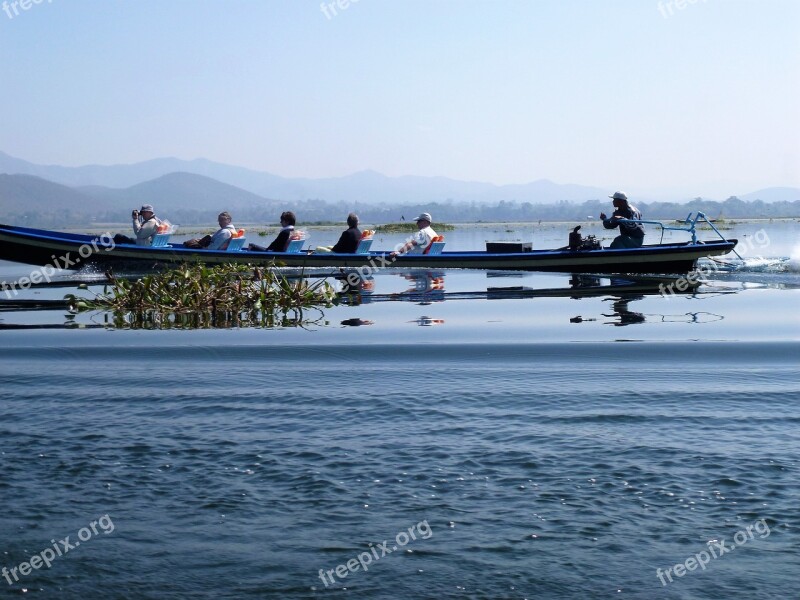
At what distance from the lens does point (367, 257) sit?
27.3m

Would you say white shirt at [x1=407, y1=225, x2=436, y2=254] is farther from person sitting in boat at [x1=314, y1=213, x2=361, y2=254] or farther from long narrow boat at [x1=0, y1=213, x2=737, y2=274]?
person sitting in boat at [x1=314, y1=213, x2=361, y2=254]

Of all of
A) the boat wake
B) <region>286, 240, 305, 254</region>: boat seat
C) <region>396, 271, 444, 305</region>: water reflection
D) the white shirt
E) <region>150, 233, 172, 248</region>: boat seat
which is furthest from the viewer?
the boat wake

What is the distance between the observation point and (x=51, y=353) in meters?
16.0

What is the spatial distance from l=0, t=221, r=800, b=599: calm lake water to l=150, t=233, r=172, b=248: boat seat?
37.9 feet

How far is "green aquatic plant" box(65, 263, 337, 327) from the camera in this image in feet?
65.8

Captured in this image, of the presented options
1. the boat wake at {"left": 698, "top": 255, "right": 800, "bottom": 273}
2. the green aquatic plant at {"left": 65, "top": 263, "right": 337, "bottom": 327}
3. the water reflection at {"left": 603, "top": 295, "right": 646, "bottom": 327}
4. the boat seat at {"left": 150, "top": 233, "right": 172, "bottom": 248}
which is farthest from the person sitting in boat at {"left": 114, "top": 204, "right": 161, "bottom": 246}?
the boat wake at {"left": 698, "top": 255, "right": 800, "bottom": 273}

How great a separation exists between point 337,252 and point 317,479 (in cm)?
1902

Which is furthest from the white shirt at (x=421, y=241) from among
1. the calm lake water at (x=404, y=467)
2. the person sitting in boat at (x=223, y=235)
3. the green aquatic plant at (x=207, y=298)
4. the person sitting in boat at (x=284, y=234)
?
the calm lake water at (x=404, y=467)

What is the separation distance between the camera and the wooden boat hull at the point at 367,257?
26.5 m

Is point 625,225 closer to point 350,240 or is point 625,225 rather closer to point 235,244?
point 350,240

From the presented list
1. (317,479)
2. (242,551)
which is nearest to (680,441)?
(317,479)

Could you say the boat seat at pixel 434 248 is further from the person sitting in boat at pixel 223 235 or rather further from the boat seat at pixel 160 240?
A: the boat seat at pixel 160 240

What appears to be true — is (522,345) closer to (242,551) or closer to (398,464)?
(398,464)

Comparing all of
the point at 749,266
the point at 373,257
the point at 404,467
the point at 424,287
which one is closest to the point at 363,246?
the point at 373,257
